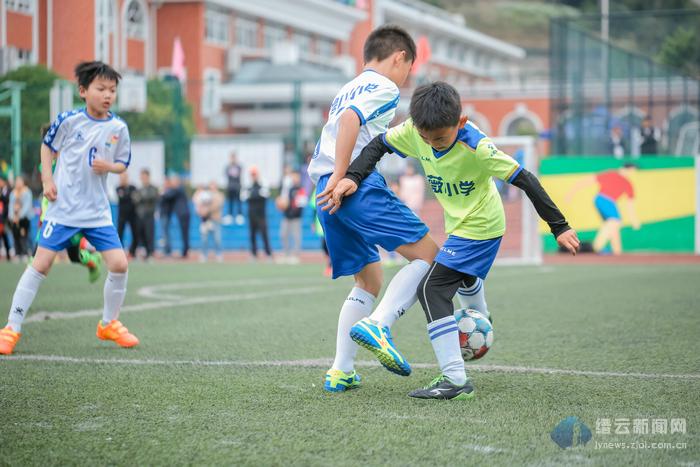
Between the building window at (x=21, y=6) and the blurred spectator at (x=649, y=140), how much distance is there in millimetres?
13388

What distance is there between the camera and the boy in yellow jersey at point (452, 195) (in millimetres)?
4680

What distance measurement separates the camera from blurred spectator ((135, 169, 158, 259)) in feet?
70.0

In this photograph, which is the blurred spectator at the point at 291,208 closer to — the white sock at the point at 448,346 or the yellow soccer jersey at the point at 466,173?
the yellow soccer jersey at the point at 466,173

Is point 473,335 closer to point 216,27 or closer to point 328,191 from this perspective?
point 328,191

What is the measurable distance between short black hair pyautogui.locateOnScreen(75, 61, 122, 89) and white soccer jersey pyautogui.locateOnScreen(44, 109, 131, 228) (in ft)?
0.92

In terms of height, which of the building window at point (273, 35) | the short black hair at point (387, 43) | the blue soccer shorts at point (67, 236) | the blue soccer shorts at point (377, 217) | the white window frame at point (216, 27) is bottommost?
the blue soccer shorts at point (67, 236)

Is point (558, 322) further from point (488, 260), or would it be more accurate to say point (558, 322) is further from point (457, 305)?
point (488, 260)

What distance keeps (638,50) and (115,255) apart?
18.8 m

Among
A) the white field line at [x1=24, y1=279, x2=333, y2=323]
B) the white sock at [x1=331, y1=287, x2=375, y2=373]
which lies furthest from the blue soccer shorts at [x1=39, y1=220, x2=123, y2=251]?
the white sock at [x1=331, y1=287, x2=375, y2=373]

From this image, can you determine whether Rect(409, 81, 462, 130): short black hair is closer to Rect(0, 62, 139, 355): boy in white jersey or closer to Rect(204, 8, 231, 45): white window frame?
Rect(0, 62, 139, 355): boy in white jersey

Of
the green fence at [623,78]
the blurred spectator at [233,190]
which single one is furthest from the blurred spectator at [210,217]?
the green fence at [623,78]

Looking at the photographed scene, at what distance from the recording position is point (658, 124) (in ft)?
72.9

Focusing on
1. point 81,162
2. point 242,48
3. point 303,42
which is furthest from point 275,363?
point 303,42

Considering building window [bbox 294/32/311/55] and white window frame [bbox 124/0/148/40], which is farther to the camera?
building window [bbox 294/32/311/55]
